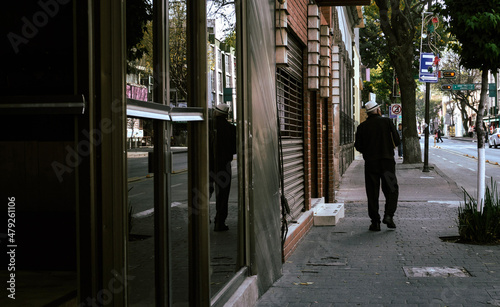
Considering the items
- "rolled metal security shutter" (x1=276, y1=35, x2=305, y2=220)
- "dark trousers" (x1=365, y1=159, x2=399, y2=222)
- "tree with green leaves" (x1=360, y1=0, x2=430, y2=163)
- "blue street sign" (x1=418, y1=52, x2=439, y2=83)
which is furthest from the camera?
"tree with green leaves" (x1=360, y1=0, x2=430, y2=163)

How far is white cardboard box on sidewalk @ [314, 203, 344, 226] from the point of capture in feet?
34.4

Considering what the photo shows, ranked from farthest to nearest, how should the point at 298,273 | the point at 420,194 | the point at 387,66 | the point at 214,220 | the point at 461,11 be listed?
the point at 387,66 < the point at 420,194 < the point at 461,11 < the point at 298,273 < the point at 214,220

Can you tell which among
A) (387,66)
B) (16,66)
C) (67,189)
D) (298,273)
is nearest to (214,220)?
(67,189)

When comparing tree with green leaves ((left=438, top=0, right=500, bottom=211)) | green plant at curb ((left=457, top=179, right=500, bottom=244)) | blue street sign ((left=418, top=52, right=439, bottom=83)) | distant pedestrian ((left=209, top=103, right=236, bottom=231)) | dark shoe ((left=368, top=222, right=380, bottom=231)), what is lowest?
dark shoe ((left=368, top=222, right=380, bottom=231))

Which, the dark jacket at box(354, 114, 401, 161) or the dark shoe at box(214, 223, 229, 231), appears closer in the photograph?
the dark shoe at box(214, 223, 229, 231)

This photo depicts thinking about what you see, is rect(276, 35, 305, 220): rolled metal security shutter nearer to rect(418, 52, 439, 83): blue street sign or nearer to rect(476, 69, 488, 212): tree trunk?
rect(476, 69, 488, 212): tree trunk

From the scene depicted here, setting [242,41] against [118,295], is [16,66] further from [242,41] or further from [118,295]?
[242,41]

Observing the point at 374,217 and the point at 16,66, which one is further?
the point at 374,217

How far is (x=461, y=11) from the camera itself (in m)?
8.80

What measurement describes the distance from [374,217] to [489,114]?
8424cm

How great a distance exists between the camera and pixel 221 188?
4.68 metres

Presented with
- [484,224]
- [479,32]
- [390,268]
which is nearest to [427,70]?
[479,32]

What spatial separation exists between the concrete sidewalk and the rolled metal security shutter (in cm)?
72

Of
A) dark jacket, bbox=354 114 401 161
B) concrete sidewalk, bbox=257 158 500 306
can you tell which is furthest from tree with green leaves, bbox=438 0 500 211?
dark jacket, bbox=354 114 401 161
